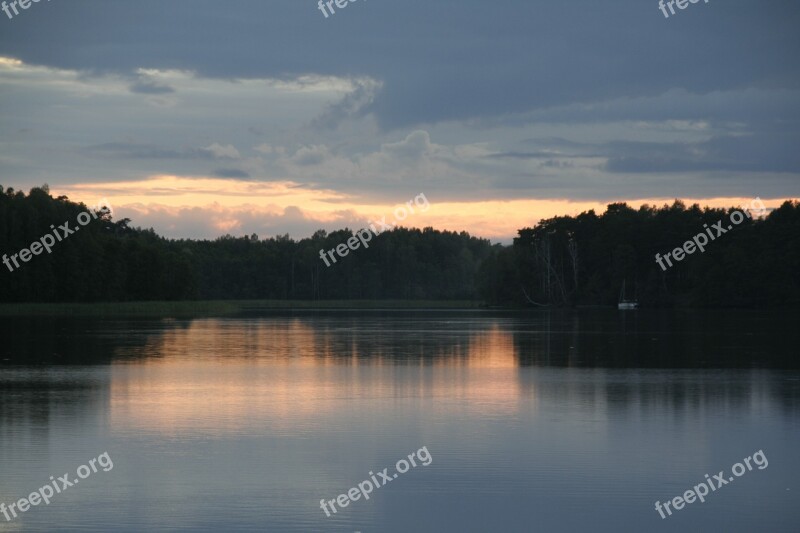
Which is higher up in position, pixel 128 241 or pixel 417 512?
pixel 128 241

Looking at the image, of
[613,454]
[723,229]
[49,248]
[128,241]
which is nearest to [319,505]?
[613,454]

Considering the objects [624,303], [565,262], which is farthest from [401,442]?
[565,262]

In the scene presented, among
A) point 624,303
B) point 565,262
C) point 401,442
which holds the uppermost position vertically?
point 565,262

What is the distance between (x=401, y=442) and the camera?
15875 mm

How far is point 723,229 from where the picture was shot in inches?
4875

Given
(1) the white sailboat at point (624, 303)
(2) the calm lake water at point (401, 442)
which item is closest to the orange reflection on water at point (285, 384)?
(2) the calm lake water at point (401, 442)

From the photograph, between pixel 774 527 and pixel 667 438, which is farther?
pixel 667 438

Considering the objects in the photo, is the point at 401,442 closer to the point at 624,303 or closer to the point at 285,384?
the point at 285,384

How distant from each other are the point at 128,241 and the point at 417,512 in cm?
10858

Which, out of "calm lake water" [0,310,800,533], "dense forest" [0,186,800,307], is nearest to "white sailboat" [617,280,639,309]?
"dense forest" [0,186,800,307]

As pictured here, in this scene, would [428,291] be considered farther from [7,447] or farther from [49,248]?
[7,447]

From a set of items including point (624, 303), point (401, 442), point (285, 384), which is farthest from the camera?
point (624, 303)

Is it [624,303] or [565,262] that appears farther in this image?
[565,262]

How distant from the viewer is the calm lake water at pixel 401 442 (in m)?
11.5
